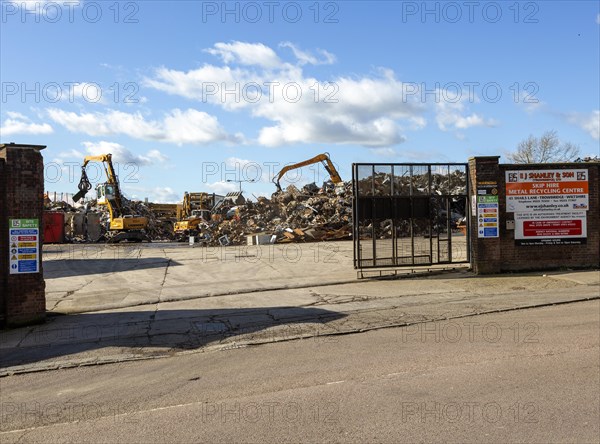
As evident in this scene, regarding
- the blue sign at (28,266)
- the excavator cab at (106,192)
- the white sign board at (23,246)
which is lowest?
the blue sign at (28,266)

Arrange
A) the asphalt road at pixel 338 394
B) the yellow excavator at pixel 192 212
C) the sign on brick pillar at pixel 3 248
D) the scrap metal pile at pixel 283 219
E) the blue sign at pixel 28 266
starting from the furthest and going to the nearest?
1. the yellow excavator at pixel 192 212
2. the scrap metal pile at pixel 283 219
3. the blue sign at pixel 28 266
4. the sign on brick pillar at pixel 3 248
5. the asphalt road at pixel 338 394

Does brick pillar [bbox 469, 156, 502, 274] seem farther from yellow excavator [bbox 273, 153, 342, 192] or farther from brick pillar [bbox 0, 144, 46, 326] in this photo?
yellow excavator [bbox 273, 153, 342, 192]

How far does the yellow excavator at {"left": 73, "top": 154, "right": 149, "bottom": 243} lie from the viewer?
38.9 meters

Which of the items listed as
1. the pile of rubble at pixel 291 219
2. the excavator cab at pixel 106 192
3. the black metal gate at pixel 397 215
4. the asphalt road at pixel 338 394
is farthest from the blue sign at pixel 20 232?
the excavator cab at pixel 106 192

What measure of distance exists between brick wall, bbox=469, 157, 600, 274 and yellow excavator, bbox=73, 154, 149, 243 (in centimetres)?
2831

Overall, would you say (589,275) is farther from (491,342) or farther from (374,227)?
(491,342)

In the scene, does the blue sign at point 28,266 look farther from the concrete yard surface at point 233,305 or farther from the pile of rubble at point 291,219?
the pile of rubble at point 291,219

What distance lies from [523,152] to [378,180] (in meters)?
40.4

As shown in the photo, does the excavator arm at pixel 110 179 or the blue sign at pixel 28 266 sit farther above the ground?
the excavator arm at pixel 110 179

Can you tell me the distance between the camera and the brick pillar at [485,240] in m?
16.5

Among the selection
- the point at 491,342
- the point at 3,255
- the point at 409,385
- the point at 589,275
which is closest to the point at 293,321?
the point at 491,342

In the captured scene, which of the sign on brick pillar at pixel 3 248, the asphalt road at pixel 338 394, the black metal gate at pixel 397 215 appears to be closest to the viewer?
the asphalt road at pixel 338 394

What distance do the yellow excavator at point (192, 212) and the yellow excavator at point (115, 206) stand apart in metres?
3.19

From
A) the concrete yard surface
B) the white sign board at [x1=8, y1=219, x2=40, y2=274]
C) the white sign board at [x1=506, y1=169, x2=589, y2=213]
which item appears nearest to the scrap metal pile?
the concrete yard surface
